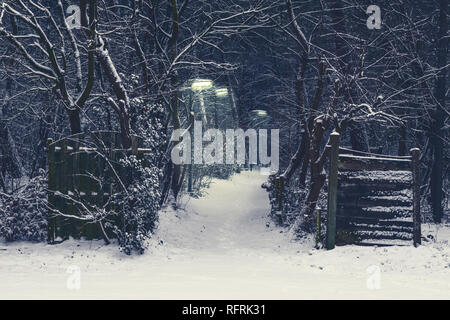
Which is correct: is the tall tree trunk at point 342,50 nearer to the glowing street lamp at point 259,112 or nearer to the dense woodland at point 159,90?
the dense woodland at point 159,90

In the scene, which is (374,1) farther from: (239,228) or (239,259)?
(239,259)

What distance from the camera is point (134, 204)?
1202 centimetres

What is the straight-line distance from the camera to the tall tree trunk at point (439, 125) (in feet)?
52.5

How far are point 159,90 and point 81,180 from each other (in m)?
3.11

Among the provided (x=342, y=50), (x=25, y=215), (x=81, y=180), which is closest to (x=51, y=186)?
(x=81, y=180)

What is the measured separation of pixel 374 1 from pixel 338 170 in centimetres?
760

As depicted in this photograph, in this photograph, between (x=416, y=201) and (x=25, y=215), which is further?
(x=25, y=215)

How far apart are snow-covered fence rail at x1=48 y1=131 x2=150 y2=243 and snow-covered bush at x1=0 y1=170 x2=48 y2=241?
24 cm

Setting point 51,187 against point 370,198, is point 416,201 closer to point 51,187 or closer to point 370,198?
point 370,198

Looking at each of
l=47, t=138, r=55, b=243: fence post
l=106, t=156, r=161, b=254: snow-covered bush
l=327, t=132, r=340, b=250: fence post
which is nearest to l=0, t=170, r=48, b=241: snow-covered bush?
l=47, t=138, r=55, b=243: fence post

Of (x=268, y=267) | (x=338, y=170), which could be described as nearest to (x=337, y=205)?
(x=338, y=170)

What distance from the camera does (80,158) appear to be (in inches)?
481
